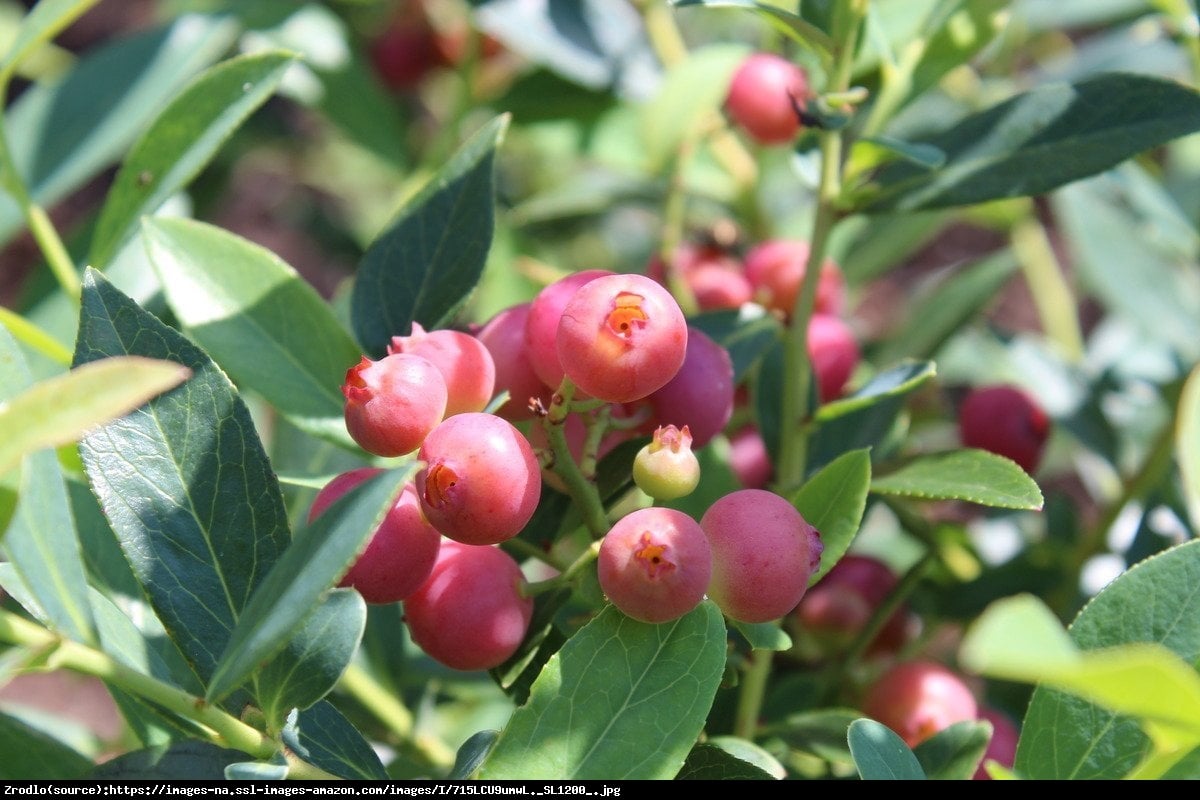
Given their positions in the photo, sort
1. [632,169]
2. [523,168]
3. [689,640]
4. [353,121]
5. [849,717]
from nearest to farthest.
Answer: [689,640]
[849,717]
[632,169]
[353,121]
[523,168]

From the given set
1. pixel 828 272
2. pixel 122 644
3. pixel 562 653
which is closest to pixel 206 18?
pixel 828 272

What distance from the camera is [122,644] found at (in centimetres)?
68

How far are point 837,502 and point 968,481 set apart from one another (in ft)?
0.32

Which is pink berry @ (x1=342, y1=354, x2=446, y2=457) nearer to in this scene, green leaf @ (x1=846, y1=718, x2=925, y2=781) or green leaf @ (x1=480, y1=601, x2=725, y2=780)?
green leaf @ (x1=480, y1=601, x2=725, y2=780)

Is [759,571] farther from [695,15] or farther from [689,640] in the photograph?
[695,15]

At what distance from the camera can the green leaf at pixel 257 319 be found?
786 mm

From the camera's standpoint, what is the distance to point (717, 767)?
0.71 meters

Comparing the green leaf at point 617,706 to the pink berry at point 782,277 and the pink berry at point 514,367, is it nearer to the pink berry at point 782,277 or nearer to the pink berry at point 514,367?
the pink berry at point 514,367

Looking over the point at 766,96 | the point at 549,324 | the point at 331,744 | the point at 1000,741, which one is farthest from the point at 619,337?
the point at 766,96

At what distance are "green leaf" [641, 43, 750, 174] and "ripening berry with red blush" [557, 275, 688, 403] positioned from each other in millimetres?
638

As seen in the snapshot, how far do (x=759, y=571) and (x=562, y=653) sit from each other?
0.11 meters

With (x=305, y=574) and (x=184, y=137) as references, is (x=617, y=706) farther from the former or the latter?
(x=184, y=137)

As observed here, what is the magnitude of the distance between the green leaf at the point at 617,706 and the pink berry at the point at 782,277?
0.47 m

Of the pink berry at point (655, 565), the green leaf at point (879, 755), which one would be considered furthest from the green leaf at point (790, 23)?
the green leaf at point (879, 755)
